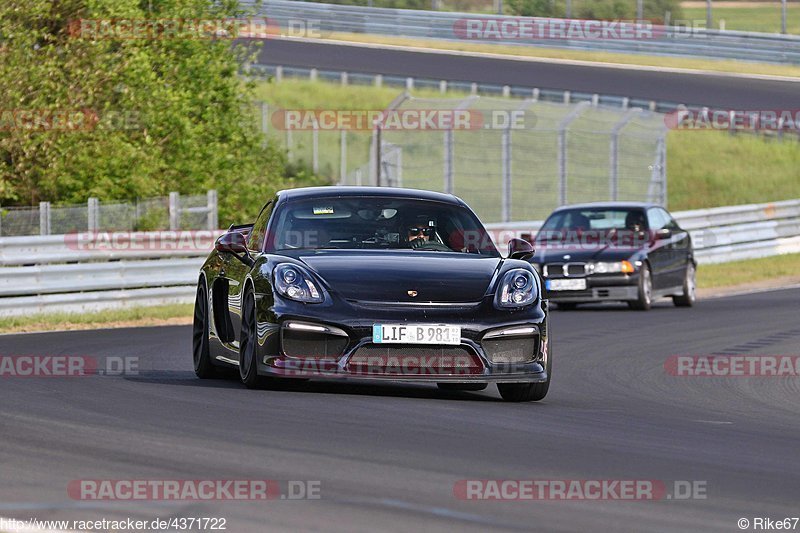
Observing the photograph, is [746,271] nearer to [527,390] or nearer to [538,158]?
[538,158]

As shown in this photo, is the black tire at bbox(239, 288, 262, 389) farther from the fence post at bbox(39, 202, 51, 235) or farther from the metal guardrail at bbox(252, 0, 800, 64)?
the metal guardrail at bbox(252, 0, 800, 64)

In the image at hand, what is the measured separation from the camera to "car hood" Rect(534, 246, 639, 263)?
2131cm

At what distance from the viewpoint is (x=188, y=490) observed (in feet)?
20.4

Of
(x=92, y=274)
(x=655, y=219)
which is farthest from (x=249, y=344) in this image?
(x=655, y=219)

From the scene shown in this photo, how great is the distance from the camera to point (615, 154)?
98.7 feet

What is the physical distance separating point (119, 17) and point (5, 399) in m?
17.1

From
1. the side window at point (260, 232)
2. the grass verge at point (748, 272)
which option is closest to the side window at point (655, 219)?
the grass verge at point (748, 272)

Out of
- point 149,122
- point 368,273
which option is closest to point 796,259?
point 149,122

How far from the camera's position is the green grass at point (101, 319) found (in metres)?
17.7

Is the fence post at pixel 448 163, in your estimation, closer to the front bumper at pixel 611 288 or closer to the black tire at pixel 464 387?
the front bumper at pixel 611 288

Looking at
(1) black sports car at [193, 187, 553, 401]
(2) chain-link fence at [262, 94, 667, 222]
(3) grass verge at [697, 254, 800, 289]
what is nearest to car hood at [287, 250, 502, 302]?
(1) black sports car at [193, 187, 553, 401]

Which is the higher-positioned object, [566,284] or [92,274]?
[92,274]

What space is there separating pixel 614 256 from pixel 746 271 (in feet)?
29.0

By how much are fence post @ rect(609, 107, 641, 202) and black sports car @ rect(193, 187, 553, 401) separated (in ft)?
62.3
